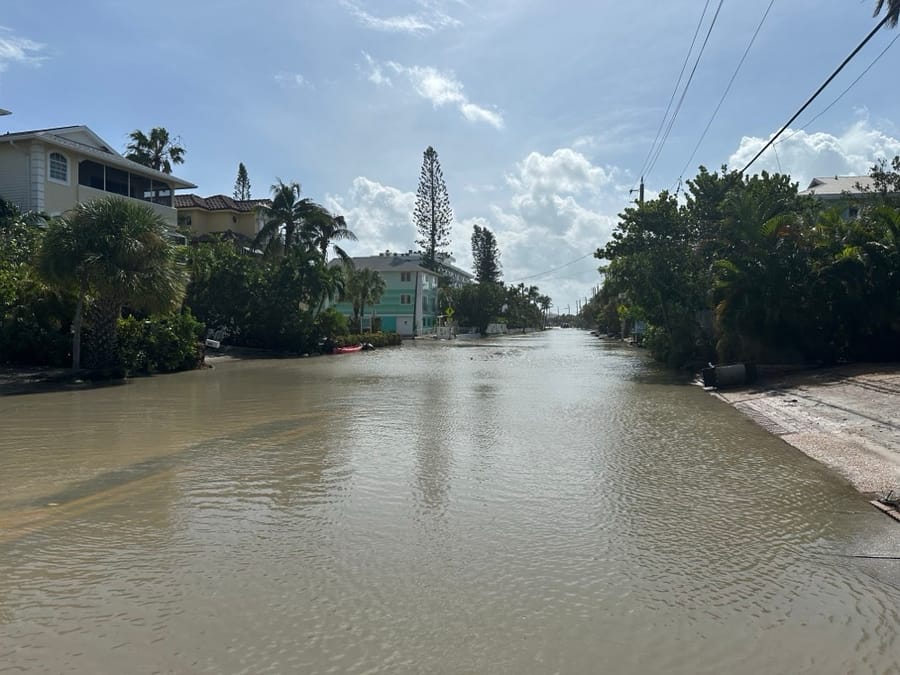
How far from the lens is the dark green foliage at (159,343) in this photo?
75.4ft

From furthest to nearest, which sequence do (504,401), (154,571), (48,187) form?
(48,187), (504,401), (154,571)

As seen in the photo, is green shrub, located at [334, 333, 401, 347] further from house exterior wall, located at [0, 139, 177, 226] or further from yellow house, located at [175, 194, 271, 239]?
house exterior wall, located at [0, 139, 177, 226]

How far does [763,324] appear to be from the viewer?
68.6 feet

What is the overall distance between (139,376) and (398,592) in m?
20.9

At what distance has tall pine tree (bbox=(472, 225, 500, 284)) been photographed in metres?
106

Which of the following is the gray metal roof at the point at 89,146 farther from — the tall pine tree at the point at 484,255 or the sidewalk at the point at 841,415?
the tall pine tree at the point at 484,255

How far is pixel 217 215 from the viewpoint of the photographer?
161 feet

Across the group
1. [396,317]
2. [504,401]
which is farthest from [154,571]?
[396,317]

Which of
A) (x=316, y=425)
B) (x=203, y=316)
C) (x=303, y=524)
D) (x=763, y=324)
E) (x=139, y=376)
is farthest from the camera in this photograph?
(x=203, y=316)

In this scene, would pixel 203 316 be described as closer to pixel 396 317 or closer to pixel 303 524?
pixel 303 524

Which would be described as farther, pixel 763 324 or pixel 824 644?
pixel 763 324

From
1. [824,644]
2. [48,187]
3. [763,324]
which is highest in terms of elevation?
[48,187]

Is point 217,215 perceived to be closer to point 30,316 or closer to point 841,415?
point 30,316

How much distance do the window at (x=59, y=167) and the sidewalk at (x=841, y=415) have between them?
2832 centimetres
